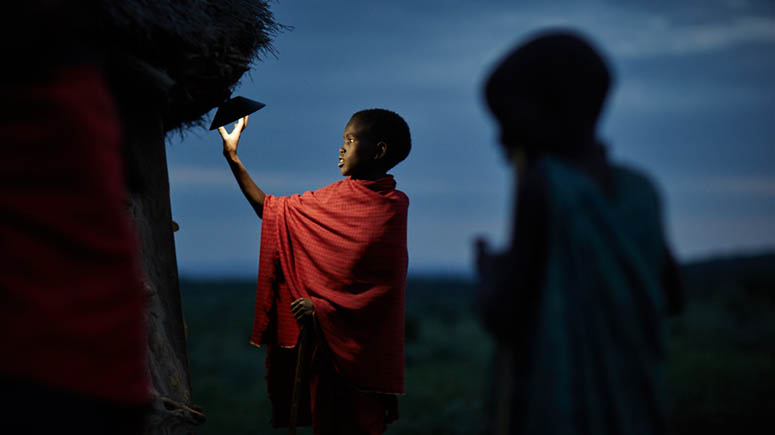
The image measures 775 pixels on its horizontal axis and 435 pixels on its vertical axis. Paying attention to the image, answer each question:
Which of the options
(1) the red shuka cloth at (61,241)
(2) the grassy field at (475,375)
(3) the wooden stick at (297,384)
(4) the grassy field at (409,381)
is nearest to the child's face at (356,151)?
(3) the wooden stick at (297,384)

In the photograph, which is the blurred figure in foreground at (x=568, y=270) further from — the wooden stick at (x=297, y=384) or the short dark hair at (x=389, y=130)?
the wooden stick at (x=297, y=384)

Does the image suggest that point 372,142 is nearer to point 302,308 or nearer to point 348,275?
point 348,275

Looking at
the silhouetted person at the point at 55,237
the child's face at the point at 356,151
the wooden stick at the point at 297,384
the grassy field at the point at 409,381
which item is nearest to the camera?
the silhouetted person at the point at 55,237

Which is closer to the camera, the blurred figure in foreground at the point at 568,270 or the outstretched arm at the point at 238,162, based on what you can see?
the blurred figure in foreground at the point at 568,270

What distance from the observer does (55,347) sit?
1.40 meters

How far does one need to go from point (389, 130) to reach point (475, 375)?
830cm

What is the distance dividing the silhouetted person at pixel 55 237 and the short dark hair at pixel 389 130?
2043 mm

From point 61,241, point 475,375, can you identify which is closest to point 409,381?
point 475,375

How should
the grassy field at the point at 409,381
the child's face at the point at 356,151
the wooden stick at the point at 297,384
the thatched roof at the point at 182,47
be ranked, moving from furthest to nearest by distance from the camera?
the grassy field at the point at 409,381 < the child's face at the point at 356,151 < the wooden stick at the point at 297,384 < the thatched roof at the point at 182,47

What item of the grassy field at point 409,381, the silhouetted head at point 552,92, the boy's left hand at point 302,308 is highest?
the silhouetted head at point 552,92

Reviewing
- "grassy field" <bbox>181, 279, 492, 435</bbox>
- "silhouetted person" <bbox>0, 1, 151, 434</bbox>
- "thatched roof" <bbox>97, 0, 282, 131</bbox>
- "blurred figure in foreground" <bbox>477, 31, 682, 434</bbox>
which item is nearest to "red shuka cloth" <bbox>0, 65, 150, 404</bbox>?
"silhouetted person" <bbox>0, 1, 151, 434</bbox>

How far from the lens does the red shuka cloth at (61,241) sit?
54.1 inches

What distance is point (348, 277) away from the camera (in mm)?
3414

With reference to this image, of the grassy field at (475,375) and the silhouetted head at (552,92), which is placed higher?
the silhouetted head at (552,92)
